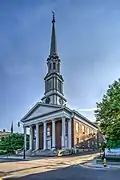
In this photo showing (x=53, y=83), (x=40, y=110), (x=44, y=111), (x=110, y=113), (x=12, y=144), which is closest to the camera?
(x=110, y=113)

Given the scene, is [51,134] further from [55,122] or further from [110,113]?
[110,113]

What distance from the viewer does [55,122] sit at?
68750mm

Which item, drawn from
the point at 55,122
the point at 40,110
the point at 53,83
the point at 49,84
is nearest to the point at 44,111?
the point at 40,110

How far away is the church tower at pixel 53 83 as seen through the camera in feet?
253

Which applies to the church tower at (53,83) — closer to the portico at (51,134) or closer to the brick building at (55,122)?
the brick building at (55,122)

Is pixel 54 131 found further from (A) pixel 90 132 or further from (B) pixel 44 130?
(A) pixel 90 132

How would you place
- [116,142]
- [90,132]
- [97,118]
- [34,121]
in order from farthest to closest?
1. [90,132]
2. [34,121]
3. [97,118]
4. [116,142]

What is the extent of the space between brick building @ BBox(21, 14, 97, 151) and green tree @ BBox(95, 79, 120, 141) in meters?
28.5

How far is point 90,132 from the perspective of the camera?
8012cm

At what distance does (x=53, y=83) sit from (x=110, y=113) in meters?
44.4

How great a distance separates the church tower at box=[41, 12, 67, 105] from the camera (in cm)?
7706

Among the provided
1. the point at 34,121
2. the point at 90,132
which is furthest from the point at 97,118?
the point at 90,132

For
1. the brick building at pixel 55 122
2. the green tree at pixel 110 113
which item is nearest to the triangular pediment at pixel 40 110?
the brick building at pixel 55 122

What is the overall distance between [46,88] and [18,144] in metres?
18.7
